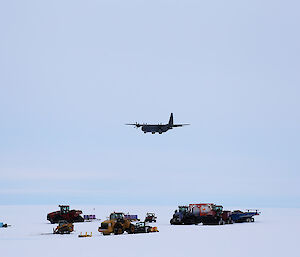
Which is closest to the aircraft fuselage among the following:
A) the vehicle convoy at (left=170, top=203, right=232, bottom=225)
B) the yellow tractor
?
the vehicle convoy at (left=170, top=203, right=232, bottom=225)

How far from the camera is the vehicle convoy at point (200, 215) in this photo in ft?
174

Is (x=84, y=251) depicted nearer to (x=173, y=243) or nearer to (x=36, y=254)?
(x=36, y=254)

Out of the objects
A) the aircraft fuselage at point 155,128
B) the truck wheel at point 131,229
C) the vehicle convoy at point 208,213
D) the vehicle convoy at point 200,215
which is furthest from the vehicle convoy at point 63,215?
the aircraft fuselage at point 155,128

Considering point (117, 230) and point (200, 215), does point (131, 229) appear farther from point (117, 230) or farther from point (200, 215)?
point (200, 215)

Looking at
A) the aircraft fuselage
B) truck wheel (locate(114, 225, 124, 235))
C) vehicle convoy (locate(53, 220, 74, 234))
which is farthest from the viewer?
the aircraft fuselage

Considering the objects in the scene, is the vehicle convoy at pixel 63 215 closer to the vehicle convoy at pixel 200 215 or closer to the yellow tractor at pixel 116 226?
the vehicle convoy at pixel 200 215

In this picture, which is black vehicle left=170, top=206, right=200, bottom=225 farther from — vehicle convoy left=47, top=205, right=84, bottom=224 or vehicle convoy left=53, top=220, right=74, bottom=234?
vehicle convoy left=53, top=220, right=74, bottom=234

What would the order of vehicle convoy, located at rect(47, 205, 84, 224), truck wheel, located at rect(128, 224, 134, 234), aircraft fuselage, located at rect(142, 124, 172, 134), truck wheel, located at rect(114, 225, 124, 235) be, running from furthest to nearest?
aircraft fuselage, located at rect(142, 124, 172, 134) < vehicle convoy, located at rect(47, 205, 84, 224) < truck wheel, located at rect(128, 224, 134, 234) < truck wheel, located at rect(114, 225, 124, 235)

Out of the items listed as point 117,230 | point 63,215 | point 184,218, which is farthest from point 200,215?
point 63,215

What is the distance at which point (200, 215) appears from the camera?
2106 inches

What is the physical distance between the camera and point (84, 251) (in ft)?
Result: 94.5

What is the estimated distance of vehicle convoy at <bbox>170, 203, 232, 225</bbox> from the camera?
52.9m

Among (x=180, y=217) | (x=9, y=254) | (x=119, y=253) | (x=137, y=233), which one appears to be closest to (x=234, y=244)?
(x=119, y=253)

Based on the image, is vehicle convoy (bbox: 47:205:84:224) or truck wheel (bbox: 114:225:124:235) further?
vehicle convoy (bbox: 47:205:84:224)
